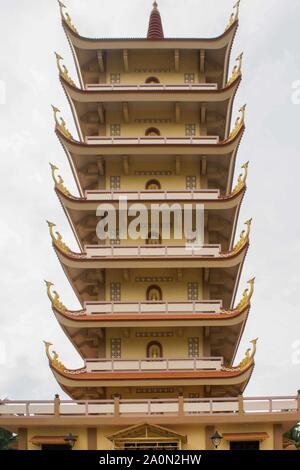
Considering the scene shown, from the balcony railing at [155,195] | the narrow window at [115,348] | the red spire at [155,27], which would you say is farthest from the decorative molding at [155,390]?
the red spire at [155,27]

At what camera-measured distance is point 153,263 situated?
101 ft

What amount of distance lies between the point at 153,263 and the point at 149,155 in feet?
19.1

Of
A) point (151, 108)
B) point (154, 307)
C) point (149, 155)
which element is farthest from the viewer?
point (151, 108)

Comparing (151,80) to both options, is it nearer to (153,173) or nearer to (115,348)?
(153,173)

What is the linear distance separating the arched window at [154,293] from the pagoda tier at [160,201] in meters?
3.67

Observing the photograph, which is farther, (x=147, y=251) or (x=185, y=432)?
(x=147, y=251)

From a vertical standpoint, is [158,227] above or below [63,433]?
above

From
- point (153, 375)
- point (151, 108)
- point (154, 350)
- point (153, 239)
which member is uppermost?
point (151, 108)

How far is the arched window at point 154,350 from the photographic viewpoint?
30.7 metres

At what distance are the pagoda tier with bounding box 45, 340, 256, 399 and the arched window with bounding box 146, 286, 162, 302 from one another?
10.1ft

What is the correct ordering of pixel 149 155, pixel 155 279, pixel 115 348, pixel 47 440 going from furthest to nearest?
1. pixel 149 155
2. pixel 155 279
3. pixel 115 348
4. pixel 47 440

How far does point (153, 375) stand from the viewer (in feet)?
94.7

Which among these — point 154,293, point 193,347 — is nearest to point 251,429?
point 193,347
